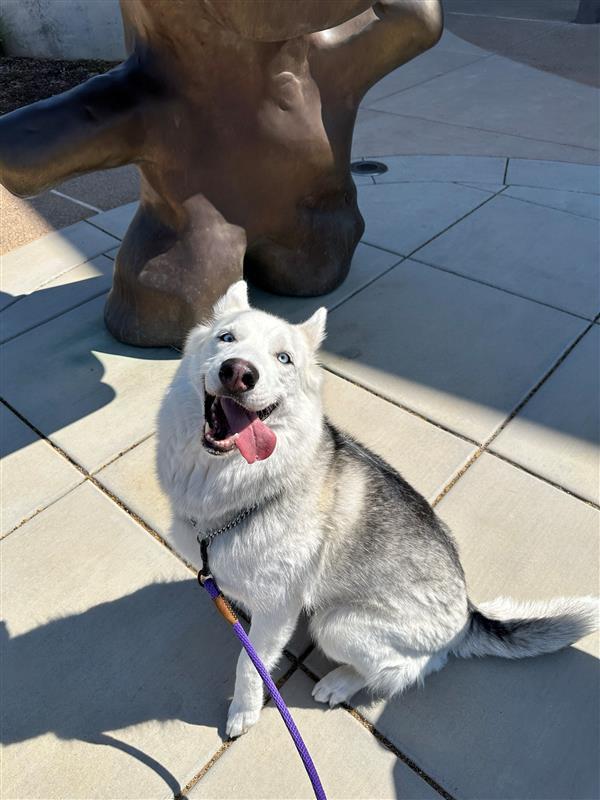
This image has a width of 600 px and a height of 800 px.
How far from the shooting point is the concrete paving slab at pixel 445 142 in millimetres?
6545

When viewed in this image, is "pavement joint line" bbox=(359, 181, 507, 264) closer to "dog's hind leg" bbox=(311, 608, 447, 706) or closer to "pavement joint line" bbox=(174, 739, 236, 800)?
"dog's hind leg" bbox=(311, 608, 447, 706)

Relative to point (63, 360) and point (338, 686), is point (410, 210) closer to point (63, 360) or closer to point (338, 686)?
point (63, 360)

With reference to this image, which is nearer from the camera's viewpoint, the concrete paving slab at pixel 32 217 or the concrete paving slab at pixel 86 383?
the concrete paving slab at pixel 86 383

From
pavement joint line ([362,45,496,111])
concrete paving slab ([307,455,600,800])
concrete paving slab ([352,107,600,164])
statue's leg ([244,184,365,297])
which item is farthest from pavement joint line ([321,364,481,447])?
pavement joint line ([362,45,496,111])

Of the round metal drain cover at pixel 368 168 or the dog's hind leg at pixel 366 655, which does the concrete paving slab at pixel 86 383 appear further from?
the round metal drain cover at pixel 368 168

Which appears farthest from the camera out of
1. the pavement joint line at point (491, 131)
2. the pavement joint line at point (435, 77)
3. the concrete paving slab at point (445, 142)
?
the pavement joint line at point (435, 77)

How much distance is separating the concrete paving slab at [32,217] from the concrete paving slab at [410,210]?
2781mm

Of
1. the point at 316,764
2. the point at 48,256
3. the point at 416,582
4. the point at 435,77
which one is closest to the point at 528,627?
the point at 416,582

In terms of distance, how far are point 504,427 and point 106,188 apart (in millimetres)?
4975

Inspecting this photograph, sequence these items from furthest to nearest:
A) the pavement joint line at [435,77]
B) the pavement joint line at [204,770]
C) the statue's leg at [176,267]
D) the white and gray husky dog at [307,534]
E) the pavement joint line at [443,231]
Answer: the pavement joint line at [435,77], the pavement joint line at [443,231], the statue's leg at [176,267], the pavement joint line at [204,770], the white and gray husky dog at [307,534]

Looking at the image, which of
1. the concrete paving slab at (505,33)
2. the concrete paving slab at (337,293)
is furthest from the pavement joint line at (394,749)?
the concrete paving slab at (505,33)

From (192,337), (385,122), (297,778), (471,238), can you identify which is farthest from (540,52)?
(297,778)

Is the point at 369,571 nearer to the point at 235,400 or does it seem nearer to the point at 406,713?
the point at 406,713

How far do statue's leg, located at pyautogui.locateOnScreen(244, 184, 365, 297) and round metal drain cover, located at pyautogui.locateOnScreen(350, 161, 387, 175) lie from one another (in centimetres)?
199
